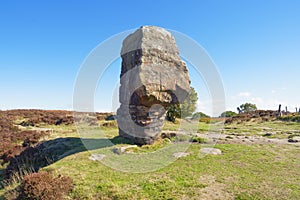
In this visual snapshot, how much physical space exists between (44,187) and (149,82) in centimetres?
593

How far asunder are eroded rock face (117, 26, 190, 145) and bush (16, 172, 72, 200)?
4926 mm

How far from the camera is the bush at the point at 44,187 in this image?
6465mm

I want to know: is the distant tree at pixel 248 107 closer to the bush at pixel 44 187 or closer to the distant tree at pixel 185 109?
the distant tree at pixel 185 109

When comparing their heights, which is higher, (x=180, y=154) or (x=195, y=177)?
(x=180, y=154)

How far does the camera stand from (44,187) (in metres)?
6.61

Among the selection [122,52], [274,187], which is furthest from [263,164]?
[122,52]

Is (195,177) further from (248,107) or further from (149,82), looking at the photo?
(248,107)

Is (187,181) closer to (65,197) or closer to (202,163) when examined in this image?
(202,163)


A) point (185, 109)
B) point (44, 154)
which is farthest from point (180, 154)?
point (185, 109)

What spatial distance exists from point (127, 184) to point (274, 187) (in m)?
4.44

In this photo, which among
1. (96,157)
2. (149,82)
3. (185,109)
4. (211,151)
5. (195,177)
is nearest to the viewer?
(195,177)

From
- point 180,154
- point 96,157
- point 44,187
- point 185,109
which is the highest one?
point 185,109

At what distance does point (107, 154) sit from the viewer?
984 cm

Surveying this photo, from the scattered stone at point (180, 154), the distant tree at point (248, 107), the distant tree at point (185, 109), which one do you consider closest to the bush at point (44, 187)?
the scattered stone at point (180, 154)
